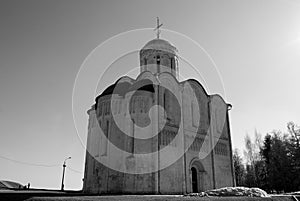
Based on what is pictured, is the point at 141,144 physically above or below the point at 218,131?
below

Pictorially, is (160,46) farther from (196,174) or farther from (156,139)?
(196,174)

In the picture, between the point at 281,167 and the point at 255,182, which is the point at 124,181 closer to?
the point at 281,167

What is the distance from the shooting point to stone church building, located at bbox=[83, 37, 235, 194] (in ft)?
54.1

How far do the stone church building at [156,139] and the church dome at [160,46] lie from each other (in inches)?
93.8

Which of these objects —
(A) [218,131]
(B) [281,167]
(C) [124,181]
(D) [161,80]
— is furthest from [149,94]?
(B) [281,167]

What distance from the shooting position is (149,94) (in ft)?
59.2

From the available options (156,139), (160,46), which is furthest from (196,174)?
(160,46)

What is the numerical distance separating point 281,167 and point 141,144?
18844 mm

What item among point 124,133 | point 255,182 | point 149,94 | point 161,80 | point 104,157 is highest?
point 161,80

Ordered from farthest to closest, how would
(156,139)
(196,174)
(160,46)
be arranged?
(160,46) < (196,174) < (156,139)

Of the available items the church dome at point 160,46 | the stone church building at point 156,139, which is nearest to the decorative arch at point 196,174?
the stone church building at point 156,139

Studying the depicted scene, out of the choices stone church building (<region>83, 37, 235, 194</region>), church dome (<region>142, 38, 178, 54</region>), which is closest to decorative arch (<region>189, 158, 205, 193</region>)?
stone church building (<region>83, 37, 235, 194</region>)

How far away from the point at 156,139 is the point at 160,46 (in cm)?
1041

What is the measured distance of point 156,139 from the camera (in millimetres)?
16719
